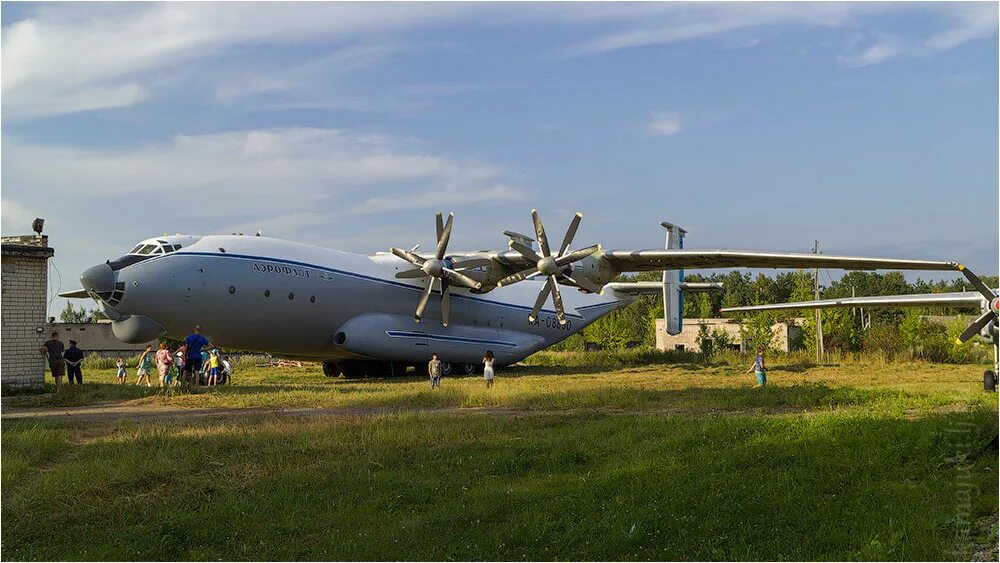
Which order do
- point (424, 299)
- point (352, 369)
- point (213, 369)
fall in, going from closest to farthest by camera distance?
point (213, 369) → point (424, 299) → point (352, 369)

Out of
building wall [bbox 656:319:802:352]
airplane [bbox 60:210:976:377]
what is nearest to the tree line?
building wall [bbox 656:319:802:352]

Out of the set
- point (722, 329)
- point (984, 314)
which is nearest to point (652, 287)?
point (984, 314)

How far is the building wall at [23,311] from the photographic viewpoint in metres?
25.1

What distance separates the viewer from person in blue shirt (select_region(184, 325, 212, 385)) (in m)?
26.7

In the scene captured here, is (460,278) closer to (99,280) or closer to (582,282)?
(582,282)

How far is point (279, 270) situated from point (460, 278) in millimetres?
6929

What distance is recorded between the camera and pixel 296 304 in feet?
98.8

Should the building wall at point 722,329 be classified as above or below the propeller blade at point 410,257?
below

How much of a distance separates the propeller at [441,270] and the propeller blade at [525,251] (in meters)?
3.15

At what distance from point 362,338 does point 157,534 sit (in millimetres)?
21844

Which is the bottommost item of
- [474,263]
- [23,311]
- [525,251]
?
[23,311]

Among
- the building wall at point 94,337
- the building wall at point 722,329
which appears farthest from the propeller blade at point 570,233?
the building wall at point 94,337

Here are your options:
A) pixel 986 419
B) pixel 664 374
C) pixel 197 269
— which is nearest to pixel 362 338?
pixel 197 269

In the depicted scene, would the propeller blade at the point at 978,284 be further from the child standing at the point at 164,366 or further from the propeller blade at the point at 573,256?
the child standing at the point at 164,366
